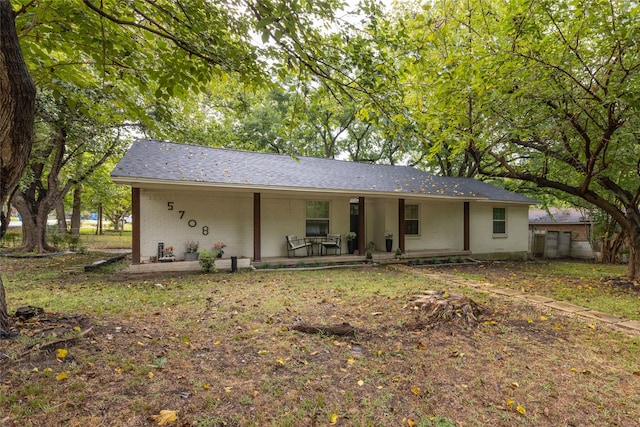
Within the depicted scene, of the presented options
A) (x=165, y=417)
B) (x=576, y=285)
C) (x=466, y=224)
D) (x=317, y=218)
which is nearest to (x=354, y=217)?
(x=317, y=218)

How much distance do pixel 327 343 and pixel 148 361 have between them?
1995 millimetres

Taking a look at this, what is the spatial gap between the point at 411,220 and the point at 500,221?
4.71 metres

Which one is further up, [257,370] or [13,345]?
[13,345]

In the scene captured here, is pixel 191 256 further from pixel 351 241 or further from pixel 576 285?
pixel 576 285

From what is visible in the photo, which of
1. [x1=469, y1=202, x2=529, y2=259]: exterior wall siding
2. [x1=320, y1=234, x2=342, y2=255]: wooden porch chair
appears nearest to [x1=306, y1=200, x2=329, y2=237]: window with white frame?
[x1=320, y1=234, x2=342, y2=255]: wooden porch chair

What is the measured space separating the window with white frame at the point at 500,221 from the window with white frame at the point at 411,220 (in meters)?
4.04

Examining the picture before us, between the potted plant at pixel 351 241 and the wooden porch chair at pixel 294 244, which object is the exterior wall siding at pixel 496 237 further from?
the wooden porch chair at pixel 294 244

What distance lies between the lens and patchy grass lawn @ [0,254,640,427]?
2447mm

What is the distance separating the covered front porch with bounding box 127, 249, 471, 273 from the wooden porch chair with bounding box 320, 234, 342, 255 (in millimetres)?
369

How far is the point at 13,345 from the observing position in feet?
10.2

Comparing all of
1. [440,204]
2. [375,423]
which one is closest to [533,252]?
[440,204]

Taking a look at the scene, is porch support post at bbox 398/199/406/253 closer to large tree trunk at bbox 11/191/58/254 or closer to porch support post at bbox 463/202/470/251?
porch support post at bbox 463/202/470/251

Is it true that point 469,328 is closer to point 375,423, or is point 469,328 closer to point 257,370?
point 375,423

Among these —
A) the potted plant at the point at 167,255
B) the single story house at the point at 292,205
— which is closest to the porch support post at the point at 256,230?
the single story house at the point at 292,205
